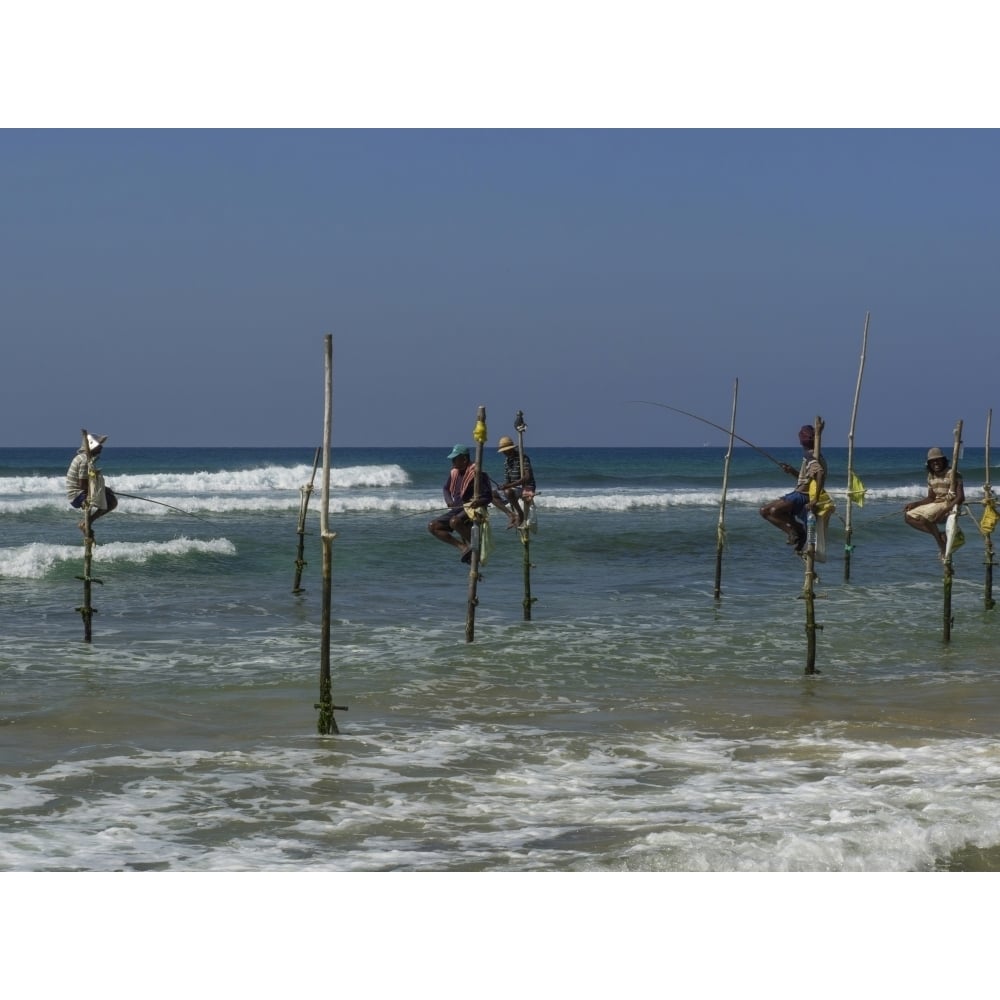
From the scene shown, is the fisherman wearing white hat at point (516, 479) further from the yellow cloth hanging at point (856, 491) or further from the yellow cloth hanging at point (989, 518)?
the yellow cloth hanging at point (989, 518)

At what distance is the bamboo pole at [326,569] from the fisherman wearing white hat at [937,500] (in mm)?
7288

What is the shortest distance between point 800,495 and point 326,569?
18.5 feet

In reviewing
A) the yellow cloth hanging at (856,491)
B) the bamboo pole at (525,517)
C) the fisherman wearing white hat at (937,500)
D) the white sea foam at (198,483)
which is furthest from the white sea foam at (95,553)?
the white sea foam at (198,483)

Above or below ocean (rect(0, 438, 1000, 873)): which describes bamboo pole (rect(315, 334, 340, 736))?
above

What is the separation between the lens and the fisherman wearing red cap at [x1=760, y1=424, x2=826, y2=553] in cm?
1177

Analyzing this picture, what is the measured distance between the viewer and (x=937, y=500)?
13594 mm

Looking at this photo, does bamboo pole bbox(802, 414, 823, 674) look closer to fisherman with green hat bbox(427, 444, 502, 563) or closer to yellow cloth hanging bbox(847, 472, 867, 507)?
yellow cloth hanging bbox(847, 472, 867, 507)

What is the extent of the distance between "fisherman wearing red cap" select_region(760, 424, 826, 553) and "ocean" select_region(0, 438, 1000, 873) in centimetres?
135

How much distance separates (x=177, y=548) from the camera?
2253 cm

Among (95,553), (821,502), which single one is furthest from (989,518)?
(95,553)

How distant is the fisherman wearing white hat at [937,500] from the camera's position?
1338cm

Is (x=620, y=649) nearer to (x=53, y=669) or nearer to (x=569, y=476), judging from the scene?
(x=53, y=669)

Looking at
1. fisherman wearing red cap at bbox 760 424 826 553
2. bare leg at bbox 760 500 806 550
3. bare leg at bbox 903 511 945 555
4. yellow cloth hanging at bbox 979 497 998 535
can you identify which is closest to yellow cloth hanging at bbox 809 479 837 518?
fisherman wearing red cap at bbox 760 424 826 553

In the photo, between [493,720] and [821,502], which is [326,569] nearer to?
[493,720]
